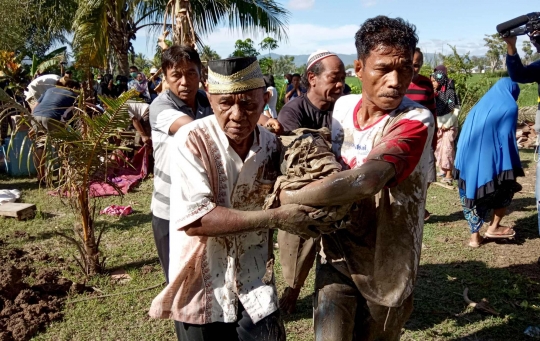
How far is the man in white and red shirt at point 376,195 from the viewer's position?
180cm

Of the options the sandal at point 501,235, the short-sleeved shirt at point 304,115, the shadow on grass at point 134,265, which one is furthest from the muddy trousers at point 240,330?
the sandal at point 501,235

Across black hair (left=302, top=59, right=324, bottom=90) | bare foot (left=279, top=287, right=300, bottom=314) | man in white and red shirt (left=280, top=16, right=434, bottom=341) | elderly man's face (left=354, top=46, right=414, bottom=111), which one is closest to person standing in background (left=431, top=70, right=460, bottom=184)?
bare foot (left=279, top=287, right=300, bottom=314)

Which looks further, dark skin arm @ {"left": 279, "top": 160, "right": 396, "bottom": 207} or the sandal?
the sandal

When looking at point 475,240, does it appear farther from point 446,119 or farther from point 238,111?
point 238,111

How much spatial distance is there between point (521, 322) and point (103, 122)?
405cm

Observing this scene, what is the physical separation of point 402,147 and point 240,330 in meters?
1.06

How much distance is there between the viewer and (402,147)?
6.05ft

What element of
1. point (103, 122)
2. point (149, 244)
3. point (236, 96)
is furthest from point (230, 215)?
point (149, 244)

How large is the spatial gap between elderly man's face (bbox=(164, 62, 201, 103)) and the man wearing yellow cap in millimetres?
1445

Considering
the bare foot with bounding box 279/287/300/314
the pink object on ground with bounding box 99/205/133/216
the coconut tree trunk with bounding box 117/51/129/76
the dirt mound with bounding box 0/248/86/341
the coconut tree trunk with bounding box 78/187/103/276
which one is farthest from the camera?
the coconut tree trunk with bounding box 117/51/129/76

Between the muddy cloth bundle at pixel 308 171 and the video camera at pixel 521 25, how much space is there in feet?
10.4

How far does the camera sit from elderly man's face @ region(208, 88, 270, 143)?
1911 mm

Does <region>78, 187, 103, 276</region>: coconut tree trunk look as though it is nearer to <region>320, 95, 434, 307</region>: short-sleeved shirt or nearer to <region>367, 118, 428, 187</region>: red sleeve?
<region>320, 95, 434, 307</region>: short-sleeved shirt

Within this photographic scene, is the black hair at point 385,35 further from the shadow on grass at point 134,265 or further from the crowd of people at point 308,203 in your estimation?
the shadow on grass at point 134,265
